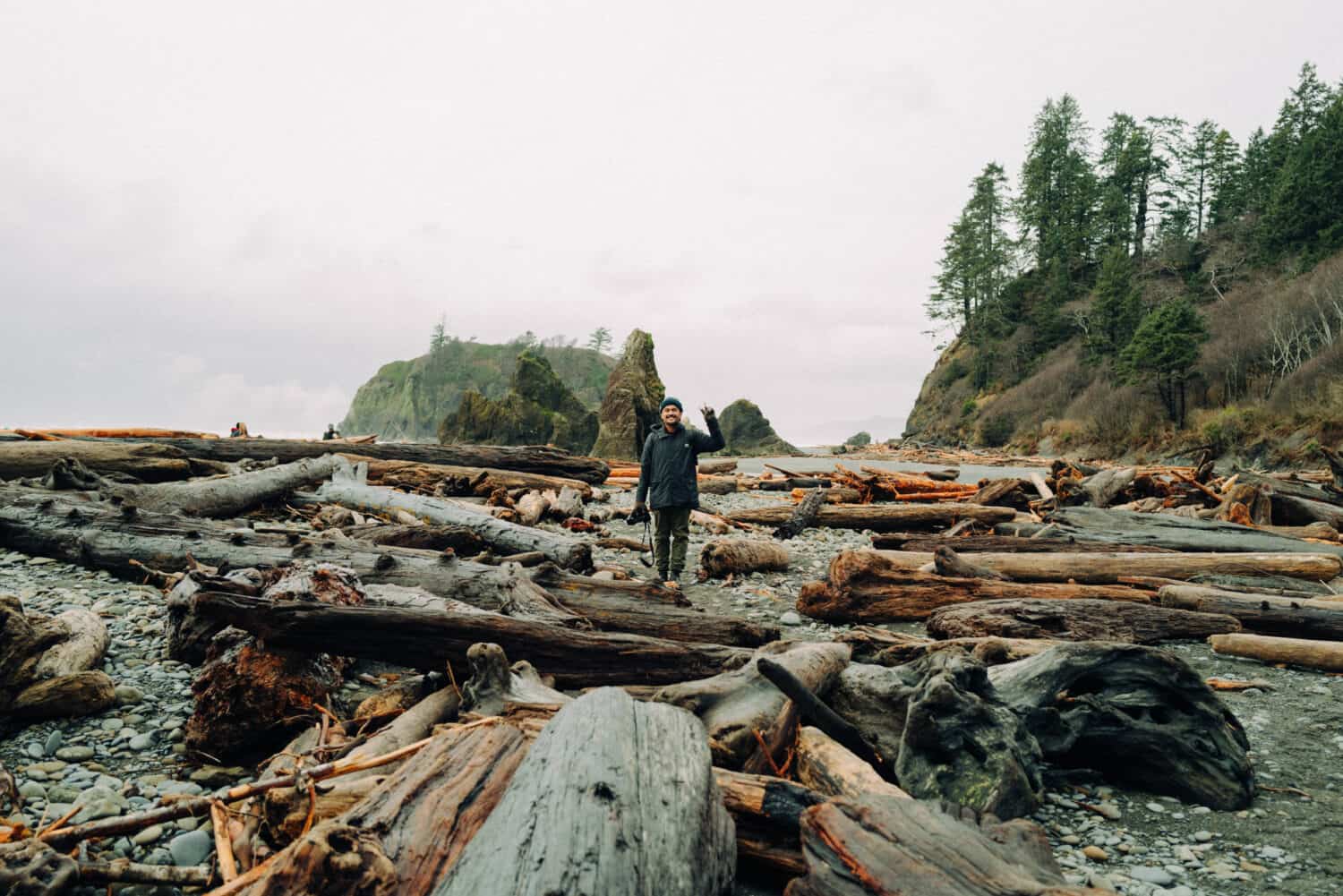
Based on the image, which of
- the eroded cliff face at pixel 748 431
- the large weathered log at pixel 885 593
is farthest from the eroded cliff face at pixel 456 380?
the large weathered log at pixel 885 593

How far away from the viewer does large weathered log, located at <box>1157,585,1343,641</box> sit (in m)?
5.57

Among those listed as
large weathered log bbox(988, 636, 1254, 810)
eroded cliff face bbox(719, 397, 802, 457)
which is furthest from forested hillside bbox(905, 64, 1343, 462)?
large weathered log bbox(988, 636, 1254, 810)

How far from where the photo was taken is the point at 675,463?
806cm

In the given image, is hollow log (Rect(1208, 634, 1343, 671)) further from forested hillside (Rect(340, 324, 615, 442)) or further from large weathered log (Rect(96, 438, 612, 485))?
forested hillside (Rect(340, 324, 615, 442))

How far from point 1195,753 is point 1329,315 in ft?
138

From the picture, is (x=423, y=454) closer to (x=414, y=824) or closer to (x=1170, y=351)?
(x=414, y=824)

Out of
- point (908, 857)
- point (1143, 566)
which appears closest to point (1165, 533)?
point (1143, 566)

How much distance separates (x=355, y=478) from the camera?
12.4m

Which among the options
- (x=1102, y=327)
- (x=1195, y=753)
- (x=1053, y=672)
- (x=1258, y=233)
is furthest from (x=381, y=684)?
(x=1258, y=233)

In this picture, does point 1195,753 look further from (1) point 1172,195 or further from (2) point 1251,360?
(1) point 1172,195

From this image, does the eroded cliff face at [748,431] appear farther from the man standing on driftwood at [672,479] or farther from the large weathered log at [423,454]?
the man standing on driftwood at [672,479]

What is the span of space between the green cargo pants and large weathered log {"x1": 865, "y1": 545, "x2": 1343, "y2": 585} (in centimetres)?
238

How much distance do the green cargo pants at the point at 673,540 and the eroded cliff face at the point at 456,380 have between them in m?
80.5

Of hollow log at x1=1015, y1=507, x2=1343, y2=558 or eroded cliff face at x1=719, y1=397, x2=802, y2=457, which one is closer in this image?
hollow log at x1=1015, y1=507, x2=1343, y2=558
